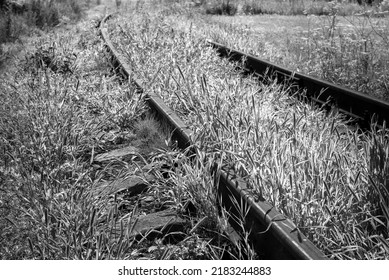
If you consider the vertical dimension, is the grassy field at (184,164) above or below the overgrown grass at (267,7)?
above

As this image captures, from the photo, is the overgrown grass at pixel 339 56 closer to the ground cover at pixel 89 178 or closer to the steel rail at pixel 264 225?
the ground cover at pixel 89 178

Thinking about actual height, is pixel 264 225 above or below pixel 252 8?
above

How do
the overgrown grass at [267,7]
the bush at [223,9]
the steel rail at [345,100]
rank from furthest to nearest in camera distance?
the bush at [223,9] < the overgrown grass at [267,7] < the steel rail at [345,100]

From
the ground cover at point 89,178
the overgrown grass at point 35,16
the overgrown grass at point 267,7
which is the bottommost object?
the overgrown grass at point 267,7

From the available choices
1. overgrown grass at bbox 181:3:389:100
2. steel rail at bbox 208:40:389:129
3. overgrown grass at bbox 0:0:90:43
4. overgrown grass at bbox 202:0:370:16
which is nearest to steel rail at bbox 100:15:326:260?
steel rail at bbox 208:40:389:129

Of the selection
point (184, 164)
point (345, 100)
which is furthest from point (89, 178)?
point (345, 100)

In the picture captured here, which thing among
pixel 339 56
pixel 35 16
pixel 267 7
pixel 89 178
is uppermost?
pixel 89 178

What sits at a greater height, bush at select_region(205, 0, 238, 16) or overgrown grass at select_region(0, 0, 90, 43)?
overgrown grass at select_region(0, 0, 90, 43)

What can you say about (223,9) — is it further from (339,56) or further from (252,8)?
(339,56)

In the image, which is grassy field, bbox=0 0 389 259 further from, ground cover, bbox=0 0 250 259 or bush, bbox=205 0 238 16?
bush, bbox=205 0 238 16

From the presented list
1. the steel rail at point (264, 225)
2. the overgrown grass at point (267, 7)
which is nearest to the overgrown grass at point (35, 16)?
the overgrown grass at point (267, 7)

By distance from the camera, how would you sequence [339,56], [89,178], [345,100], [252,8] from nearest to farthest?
[89,178], [345,100], [339,56], [252,8]

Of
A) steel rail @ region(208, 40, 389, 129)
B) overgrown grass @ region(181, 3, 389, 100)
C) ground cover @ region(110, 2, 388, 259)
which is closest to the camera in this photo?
ground cover @ region(110, 2, 388, 259)

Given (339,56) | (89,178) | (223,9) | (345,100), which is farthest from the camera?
(223,9)
